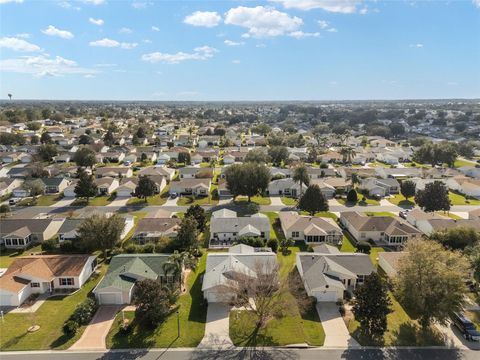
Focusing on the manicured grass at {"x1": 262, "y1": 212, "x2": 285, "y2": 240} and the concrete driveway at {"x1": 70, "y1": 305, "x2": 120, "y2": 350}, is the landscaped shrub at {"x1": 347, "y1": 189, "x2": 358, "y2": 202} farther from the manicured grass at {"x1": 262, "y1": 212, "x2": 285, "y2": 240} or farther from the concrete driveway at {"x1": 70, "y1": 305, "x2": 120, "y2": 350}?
the concrete driveway at {"x1": 70, "y1": 305, "x2": 120, "y2": 350}

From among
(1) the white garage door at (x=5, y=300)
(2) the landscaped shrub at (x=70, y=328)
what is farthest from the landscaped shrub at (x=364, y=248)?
(1) the white garage door at (x=5, y=300)

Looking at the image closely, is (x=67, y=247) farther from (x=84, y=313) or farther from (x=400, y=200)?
(x=400, y=200)

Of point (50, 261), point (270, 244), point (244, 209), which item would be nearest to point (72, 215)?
point (50, 261)

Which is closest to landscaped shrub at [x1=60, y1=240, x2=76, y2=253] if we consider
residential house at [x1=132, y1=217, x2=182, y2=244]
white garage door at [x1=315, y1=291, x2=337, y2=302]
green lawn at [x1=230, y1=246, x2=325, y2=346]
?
residential house at [x1=132, y1=217, x2=182, y2=244]

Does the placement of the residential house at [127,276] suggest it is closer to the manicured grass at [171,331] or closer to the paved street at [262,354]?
the manicured grass at [171,331]

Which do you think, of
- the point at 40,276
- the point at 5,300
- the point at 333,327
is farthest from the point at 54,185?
the point at 333,327
